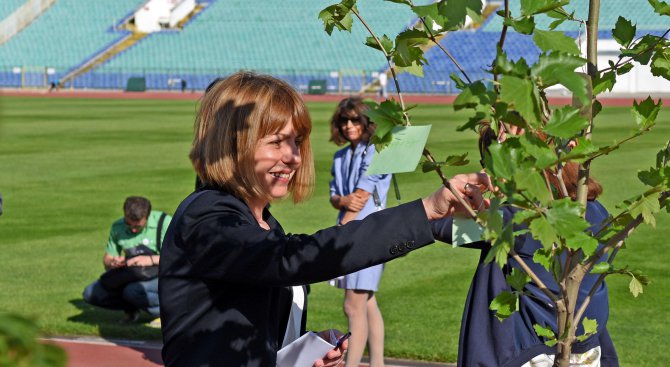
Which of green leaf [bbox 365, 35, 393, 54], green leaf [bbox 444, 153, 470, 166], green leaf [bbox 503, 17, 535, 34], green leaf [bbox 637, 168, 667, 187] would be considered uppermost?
green leaf [bbox 503, 17, 535, 34]

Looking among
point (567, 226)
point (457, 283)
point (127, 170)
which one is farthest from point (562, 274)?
point (127, 170)

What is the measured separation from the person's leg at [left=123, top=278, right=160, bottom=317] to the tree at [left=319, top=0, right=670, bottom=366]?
23.7 ft

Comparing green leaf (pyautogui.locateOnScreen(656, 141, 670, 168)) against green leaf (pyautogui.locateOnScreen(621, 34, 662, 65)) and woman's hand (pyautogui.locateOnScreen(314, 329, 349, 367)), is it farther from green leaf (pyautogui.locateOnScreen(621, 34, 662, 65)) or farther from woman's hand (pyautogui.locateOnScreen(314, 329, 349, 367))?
woman's hand (pyautogui.locateOnScreen(314, 329, 349, 367))

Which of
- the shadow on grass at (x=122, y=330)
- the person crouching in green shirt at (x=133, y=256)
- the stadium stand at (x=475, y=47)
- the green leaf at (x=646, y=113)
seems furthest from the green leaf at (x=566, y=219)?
the stadium stand at (x=475, y=47)

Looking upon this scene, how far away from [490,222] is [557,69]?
0.28 m

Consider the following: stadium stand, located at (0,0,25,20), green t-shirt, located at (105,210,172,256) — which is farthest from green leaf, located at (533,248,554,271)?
stadium stand, located at (0,0,25,20)

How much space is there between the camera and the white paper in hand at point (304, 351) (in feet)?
9.47

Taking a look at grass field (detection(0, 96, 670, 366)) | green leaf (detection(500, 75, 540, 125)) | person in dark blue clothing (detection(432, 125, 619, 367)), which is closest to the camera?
green leaf (detection(500, 75, 540, 125))

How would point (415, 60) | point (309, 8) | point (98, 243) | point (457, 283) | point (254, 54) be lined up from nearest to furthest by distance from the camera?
point (415, 60)
point (457, 283)
point (98, 243)
point (254, 54)
point (309, 8)

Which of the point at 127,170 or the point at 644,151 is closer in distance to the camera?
the point at 127,170

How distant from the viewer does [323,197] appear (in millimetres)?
17578

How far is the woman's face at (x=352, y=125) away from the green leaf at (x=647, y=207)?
593 centimetres

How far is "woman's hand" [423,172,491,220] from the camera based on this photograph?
2.49 m

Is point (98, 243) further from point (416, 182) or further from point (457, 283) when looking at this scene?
point (416, 182)
